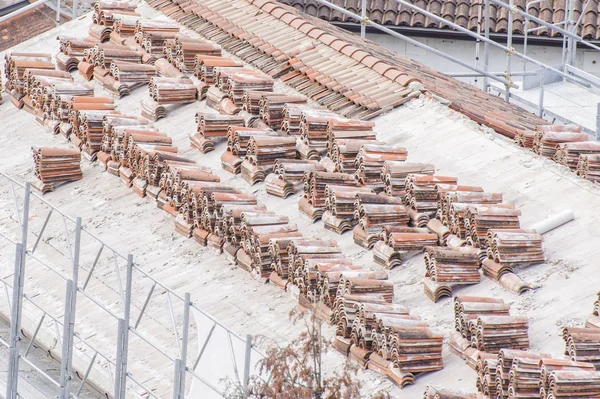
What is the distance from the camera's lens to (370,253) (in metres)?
19.1

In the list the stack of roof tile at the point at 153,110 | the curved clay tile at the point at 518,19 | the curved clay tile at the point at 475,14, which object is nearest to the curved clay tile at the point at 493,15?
the curved clay tile at the point at 475,14

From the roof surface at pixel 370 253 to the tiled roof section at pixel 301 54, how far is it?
0.51 meters

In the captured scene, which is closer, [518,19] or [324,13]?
[518,19]

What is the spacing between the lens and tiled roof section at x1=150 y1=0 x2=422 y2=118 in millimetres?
23812

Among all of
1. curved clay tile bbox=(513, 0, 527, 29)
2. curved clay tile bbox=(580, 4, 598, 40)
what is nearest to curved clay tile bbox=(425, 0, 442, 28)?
curved clay tile bbox=(513, 0, 527, 29)

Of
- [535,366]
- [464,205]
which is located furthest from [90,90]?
Answer: [535,366]

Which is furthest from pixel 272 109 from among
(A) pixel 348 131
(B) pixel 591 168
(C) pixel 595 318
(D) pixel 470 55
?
(D) pixel 470 55

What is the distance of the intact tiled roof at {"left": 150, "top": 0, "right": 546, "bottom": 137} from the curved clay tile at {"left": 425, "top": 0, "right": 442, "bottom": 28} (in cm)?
743

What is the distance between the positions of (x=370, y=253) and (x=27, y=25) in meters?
22.2

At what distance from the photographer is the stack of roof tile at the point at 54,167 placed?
23.5 meters

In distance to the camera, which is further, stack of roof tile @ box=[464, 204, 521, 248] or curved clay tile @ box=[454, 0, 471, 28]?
curved clay tile @ box=[454, 0, 471, 28]

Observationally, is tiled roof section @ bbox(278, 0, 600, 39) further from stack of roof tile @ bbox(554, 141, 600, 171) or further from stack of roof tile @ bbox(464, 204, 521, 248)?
stack of roof tile @ bbox(464, 204, 521, 248)

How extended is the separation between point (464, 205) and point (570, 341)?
3731mm

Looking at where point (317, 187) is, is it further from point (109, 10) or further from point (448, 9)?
point (448, 9)
